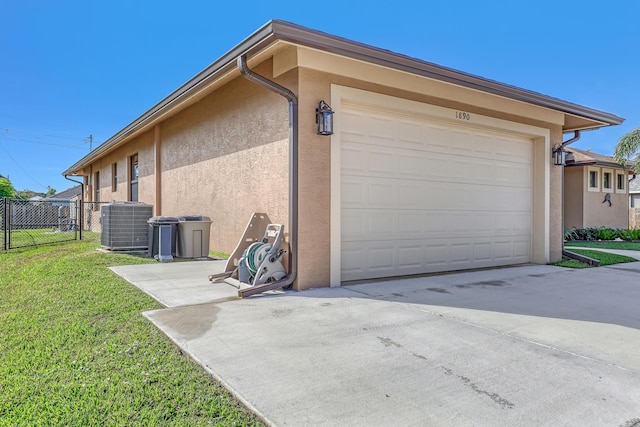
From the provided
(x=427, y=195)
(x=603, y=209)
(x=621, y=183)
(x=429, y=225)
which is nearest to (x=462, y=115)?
(x=427, y=195)

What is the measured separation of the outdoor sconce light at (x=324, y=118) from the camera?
17.4ft

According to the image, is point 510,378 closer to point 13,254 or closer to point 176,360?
point 176,360

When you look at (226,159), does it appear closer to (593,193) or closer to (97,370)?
(97,370)

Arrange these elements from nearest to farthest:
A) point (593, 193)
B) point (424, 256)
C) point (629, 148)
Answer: point (424, 256)
point (629, 148)
point (593, 193)

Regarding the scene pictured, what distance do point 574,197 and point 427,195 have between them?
12919mm

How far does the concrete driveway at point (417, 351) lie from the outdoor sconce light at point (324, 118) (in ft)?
7.21

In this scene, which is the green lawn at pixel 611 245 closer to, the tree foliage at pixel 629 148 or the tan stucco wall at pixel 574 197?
the tan stucco wall at pixel 574 197

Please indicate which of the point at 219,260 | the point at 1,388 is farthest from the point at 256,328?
the point at 219,260

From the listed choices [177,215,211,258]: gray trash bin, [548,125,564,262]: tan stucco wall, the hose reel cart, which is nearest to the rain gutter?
the hose reel cart

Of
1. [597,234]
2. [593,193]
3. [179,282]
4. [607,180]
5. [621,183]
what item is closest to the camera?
[179,282]

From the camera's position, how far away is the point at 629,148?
16094 millimetres

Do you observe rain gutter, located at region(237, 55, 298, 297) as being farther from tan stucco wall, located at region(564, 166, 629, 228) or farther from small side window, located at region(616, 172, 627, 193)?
small side window, located at region(616, 172, 627, 193)

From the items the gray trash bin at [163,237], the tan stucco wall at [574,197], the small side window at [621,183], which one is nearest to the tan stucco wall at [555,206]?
the gray trash bin at [163,237]

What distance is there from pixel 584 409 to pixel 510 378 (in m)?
0.45
